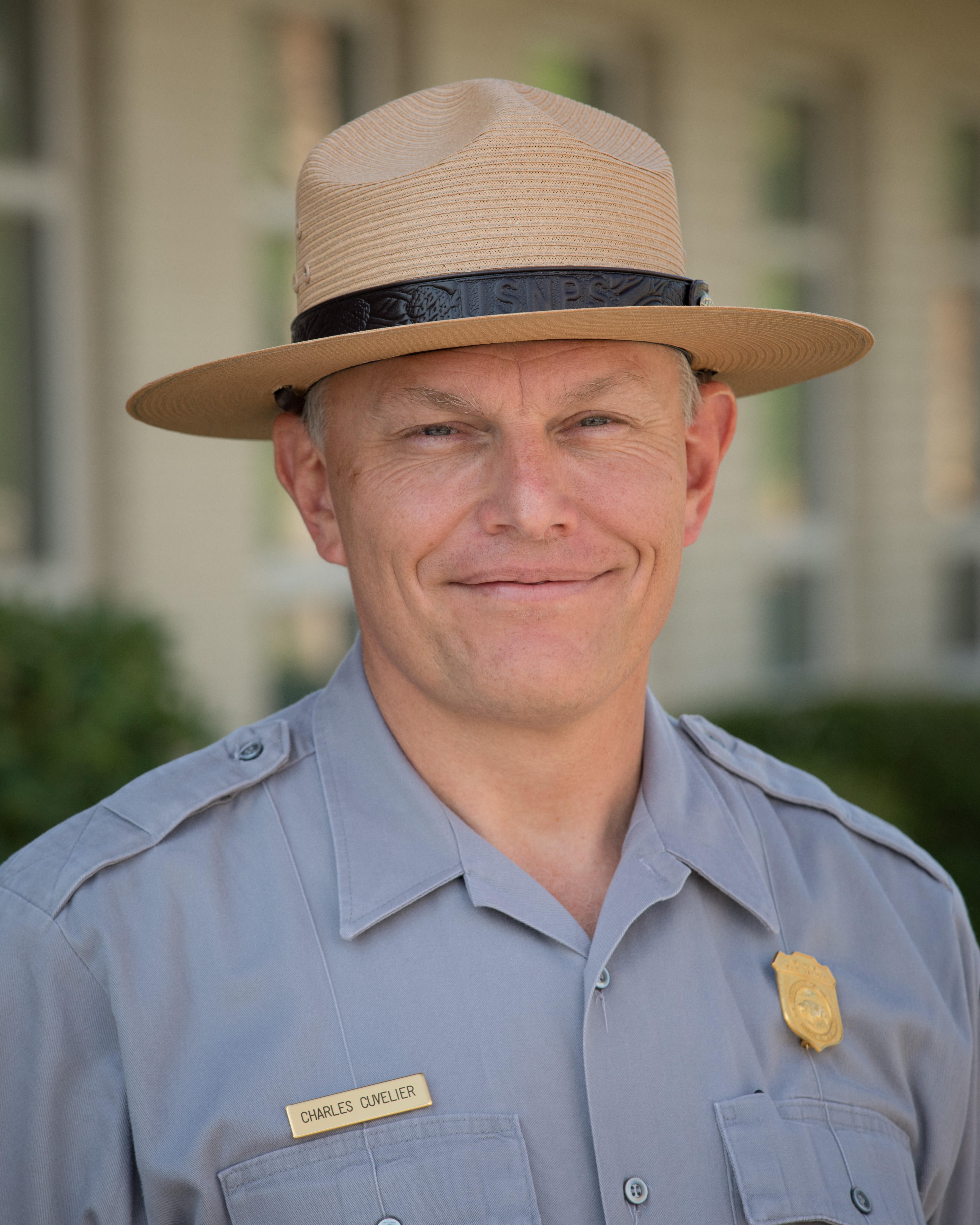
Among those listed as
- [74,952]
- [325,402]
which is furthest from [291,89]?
[74,952]

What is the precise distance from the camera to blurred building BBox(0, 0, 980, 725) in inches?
206

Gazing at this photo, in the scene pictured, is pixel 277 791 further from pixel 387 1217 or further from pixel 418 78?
pixel 418 78

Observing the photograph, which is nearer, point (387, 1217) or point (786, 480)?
point (387, 1217)

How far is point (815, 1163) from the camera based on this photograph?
1.71 metres

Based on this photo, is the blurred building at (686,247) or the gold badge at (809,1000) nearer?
the gold badge at (809,1000)

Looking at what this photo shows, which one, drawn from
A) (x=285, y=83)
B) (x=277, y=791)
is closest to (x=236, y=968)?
(x=277, y=791)

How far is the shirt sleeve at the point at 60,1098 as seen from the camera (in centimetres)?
156

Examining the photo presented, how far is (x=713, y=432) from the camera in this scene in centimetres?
204

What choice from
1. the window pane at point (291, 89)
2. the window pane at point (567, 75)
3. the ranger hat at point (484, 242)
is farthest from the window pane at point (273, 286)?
the ranger hat at point (484, 242)

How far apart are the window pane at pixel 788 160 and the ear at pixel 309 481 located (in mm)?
6561

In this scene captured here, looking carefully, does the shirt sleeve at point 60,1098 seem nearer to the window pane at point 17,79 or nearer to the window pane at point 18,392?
the window pane at point 18,392

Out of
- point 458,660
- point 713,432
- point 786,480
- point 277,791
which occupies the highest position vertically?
point 786,480

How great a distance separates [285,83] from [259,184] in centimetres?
43

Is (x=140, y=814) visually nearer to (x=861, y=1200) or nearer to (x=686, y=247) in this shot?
(x=861, y=1200)
